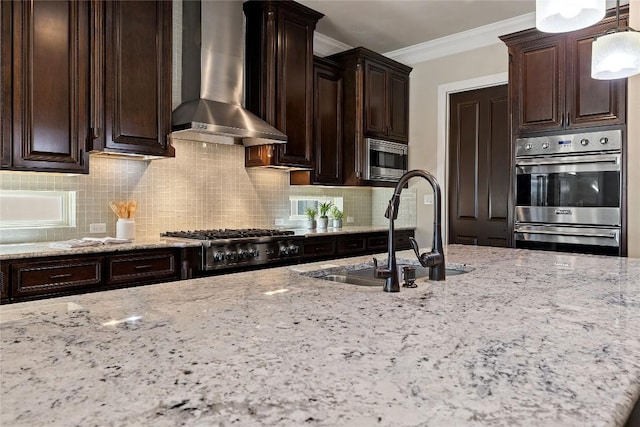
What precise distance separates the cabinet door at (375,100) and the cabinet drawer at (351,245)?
1093 mm

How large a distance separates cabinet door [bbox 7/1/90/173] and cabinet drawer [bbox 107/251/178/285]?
0.64 metres

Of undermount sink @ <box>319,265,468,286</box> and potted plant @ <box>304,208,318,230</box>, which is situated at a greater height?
potted plant @ <box>304,208,318,230</box>

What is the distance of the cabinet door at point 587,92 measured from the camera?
3305 millimetres

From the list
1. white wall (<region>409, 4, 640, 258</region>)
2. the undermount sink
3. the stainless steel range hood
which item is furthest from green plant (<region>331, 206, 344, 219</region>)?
the undermount sink

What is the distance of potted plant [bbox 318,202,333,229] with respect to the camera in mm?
4637

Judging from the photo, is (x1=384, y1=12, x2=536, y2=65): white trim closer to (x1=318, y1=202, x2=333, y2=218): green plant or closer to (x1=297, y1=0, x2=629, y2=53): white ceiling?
(x1=297, y1=0, x2=629, y2=53): white ceiling

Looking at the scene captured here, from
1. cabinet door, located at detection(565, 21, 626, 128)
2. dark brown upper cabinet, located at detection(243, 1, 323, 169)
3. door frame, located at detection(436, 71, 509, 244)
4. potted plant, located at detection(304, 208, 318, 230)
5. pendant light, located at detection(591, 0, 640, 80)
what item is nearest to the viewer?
pendant light, located at detection(591, 0, 640, 80)

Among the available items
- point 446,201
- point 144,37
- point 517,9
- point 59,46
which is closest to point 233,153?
point 144,37

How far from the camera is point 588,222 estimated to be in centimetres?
339

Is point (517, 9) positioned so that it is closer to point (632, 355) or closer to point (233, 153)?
point (233, 153)

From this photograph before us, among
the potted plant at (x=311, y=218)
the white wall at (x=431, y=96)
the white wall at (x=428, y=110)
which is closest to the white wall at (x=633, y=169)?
the white wall at (x=431, y=96)

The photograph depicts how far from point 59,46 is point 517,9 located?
11.8 feet

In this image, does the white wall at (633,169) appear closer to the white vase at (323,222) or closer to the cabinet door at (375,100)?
the cabinet door at (375,100)

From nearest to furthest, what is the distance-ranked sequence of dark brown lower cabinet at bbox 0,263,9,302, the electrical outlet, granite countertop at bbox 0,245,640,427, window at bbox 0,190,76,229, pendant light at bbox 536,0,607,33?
granite countertop at bbox 0,245,640,427
pendant light at bbox 536,0,607,33
dark brown lower cabinet at bbox 0,263,9,302
window at bbox 0,190,76,229
the electrical outlet
